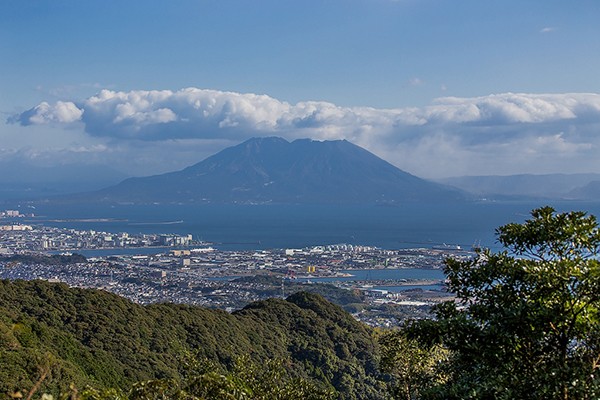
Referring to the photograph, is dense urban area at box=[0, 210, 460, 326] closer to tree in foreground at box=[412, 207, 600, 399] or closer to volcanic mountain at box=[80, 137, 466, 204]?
tree in foreground at box=[412, 207, 600, 399]

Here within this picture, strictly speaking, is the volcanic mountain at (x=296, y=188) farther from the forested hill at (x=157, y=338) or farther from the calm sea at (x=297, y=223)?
the forested hill at (x=157, y=338)

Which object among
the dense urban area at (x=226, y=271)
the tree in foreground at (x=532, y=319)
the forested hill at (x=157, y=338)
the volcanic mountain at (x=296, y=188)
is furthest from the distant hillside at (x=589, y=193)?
the tree in foreground at (x=532, y=319)

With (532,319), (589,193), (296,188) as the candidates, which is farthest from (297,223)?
(532,319)

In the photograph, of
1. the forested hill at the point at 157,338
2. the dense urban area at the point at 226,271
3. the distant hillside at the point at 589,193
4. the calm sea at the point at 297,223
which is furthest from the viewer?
the distant hillside at the point at 589,193

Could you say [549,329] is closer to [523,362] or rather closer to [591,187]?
[523,362]

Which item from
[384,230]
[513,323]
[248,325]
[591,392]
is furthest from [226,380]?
[384,230]

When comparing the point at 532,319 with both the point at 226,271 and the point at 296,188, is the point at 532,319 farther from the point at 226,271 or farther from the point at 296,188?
the point at 296,188

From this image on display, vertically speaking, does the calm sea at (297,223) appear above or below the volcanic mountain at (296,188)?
below
